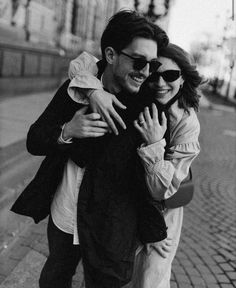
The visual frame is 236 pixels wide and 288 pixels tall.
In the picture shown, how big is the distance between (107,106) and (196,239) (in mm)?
3009

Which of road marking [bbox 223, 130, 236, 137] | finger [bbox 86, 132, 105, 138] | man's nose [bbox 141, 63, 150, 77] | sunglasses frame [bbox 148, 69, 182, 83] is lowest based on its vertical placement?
road marking [bbox 223, 130, 236, 137]

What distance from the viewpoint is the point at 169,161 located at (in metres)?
1.78

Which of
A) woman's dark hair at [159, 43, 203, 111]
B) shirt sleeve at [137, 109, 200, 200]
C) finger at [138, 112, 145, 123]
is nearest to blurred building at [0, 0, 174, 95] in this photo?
woman's dark hair at [159, 43, 203, 111]

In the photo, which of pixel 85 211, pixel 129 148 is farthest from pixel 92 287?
pixel 129 148

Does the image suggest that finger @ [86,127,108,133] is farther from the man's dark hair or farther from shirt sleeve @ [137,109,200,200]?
the man's dark hair

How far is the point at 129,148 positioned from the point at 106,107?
22cm

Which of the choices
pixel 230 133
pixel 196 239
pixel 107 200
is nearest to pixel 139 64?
pixel 107 200

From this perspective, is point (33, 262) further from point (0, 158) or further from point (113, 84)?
point (113, 84)

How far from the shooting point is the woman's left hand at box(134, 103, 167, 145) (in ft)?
5.32

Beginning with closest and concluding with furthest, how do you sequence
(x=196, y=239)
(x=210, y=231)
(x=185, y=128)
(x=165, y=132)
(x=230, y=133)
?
(x=165, y=132) → (x=185, y=128) → (x=196, y=239) → (x=210, y=231) → (x=230, y=133)

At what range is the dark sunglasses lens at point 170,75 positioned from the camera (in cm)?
185

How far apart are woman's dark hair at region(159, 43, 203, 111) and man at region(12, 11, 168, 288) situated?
20 centimetres

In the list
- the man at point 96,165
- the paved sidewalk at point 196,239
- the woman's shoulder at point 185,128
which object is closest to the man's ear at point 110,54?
the man at point 96,165

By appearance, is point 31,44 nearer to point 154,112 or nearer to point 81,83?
point 81,83
